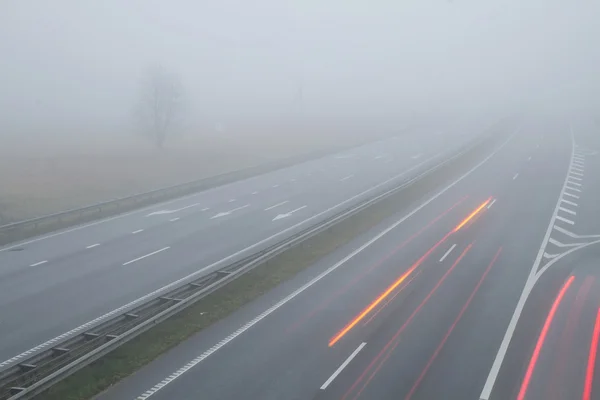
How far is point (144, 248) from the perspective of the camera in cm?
2505

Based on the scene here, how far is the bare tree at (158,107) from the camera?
6001 centimetres

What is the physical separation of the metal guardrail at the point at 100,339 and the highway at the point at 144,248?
1544 millimetres

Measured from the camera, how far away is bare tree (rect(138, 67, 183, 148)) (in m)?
60.0

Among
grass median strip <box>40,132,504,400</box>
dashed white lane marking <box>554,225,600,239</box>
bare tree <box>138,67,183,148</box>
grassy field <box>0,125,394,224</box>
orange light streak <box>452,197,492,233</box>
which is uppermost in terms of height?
bare tree <box>138,67,183,148</box>

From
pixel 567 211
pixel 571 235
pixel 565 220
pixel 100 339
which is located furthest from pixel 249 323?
pixel 567 211

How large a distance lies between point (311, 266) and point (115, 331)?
30.2 ft

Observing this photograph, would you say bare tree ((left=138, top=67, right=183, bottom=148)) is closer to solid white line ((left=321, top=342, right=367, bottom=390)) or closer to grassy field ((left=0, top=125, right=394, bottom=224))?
grassy field ((left=0, top=125, right=394, bottom=224))

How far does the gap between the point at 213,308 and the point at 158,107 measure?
4597 cm

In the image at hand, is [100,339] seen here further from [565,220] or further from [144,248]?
[565,220]

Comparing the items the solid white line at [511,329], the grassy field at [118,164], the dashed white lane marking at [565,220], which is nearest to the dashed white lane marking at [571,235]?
the solid white line at [511,329]

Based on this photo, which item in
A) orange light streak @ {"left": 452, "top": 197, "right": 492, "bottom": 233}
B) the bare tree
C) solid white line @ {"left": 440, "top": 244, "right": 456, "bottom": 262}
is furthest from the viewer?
the bare tree

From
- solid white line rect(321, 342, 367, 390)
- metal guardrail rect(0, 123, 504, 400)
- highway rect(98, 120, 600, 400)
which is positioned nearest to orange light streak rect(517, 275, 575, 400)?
highway rect(98, 120, 600, 400)

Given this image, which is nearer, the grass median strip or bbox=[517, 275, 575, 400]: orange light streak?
bbox=[517, 275, 575, 400]: orange light streak

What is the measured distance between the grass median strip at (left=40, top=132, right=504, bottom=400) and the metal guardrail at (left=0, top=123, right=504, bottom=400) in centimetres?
37
